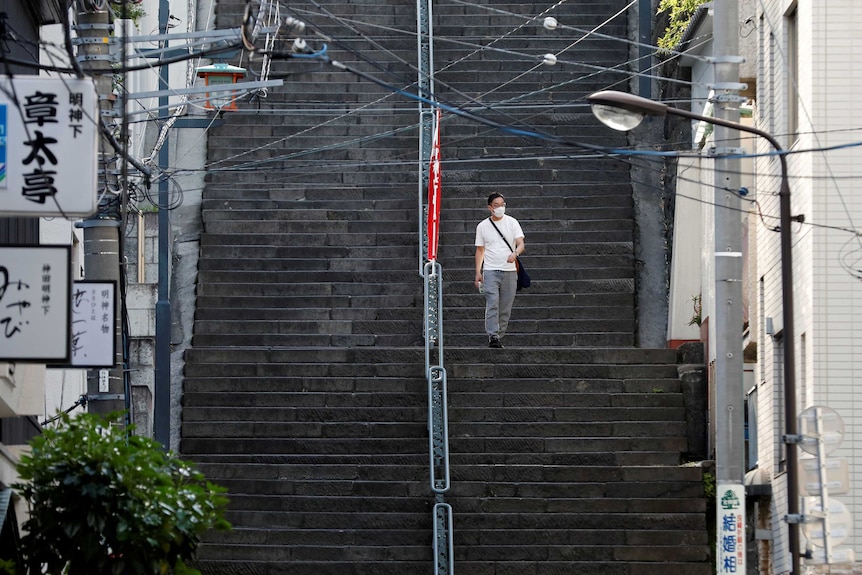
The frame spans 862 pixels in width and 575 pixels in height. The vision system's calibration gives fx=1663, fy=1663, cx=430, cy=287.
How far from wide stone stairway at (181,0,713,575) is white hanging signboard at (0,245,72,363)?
14.6 feet

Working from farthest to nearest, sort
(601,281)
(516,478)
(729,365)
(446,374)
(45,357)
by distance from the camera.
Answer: (601,281) < (446,374) < (516,478) < (729,365) < (45,357)

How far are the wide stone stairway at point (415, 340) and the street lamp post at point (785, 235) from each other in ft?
6.09

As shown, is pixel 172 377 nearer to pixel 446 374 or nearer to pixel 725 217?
pixel 446 374

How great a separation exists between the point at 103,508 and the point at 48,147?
7.49ft

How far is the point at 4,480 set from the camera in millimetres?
13312

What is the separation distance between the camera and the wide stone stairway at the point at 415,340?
16094 mm

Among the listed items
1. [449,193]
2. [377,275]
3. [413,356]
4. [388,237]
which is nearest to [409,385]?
[413,356]

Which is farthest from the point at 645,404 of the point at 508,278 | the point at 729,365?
the point at 729,365

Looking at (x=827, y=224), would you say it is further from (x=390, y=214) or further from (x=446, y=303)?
(x=390, y=214)

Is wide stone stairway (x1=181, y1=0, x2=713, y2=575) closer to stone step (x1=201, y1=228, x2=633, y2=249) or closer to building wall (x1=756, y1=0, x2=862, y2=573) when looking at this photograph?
stone step (x1=201, y1=228, x2=633, y2=249)

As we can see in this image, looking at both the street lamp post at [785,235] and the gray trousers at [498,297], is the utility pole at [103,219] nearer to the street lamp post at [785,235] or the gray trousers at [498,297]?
the street lamp post at [785,235]

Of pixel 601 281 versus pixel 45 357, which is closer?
pixel 45 357

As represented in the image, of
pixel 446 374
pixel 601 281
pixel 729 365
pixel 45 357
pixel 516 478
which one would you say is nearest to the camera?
pixel 45 357

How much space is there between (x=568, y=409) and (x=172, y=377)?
4.54 meters
